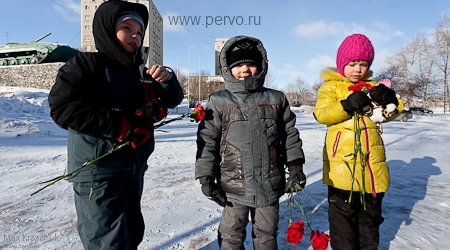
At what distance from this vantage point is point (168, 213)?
2875 mm

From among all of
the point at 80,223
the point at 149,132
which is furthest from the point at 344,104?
the point at 80,223

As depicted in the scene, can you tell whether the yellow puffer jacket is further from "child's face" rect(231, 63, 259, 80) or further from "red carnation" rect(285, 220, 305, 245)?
"child's face" rect(231, 63, 259, 80)

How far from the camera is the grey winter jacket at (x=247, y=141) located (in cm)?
177

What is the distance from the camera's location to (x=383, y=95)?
5.70ft

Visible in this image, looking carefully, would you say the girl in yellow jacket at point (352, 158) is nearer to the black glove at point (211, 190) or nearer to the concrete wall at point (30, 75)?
the black glove at point (211, 190)

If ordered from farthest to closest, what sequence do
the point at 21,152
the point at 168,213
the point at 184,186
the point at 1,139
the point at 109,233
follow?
the point at 1,139 < the point at 21,152 < the point at 184,186 < the point at 168,213 < the point at 109,233

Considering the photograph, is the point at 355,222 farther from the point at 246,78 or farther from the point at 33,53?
the point at 33,53

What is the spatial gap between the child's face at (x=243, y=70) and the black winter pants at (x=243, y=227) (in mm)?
999

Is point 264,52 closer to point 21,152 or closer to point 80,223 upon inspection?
point 80,223

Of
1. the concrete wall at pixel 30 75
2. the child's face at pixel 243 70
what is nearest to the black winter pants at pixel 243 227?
the child's face at pixel 243 70

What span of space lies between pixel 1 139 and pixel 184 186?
23.8ft

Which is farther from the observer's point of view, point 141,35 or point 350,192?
point 350,192

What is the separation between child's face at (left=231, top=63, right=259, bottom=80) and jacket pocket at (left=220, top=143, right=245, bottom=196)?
564 millimetres

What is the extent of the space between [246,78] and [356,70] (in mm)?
961
